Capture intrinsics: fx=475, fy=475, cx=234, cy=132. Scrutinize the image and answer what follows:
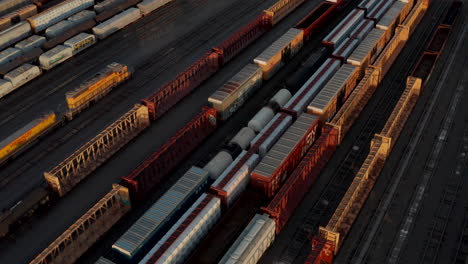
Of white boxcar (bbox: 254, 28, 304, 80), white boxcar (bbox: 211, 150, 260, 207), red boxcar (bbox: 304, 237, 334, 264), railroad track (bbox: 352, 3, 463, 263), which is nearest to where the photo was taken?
red boxcar (bbox: 304, 237, 334, 264)

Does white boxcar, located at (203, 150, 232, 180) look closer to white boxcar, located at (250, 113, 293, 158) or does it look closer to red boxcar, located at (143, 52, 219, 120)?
white boxcar, located at (250, 113, 293, 158)

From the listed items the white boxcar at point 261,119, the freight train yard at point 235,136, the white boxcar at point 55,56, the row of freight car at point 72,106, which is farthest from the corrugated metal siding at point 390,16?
the white boxcar at point 55,56

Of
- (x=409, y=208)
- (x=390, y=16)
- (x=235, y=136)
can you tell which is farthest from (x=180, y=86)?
(x=390, y=16)

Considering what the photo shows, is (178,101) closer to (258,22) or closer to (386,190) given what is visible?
(258,22)

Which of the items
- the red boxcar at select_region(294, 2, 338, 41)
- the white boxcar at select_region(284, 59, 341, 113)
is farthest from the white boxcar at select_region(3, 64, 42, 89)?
the red boxcar at select_region(294, 2, 338, 41)

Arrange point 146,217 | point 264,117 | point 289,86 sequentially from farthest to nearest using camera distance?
1. point 289,86
2. point 264,117
3. point 146,217

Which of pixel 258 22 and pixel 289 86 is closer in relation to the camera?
pixel 289 86

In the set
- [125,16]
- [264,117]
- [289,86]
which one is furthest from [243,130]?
[125,16]
